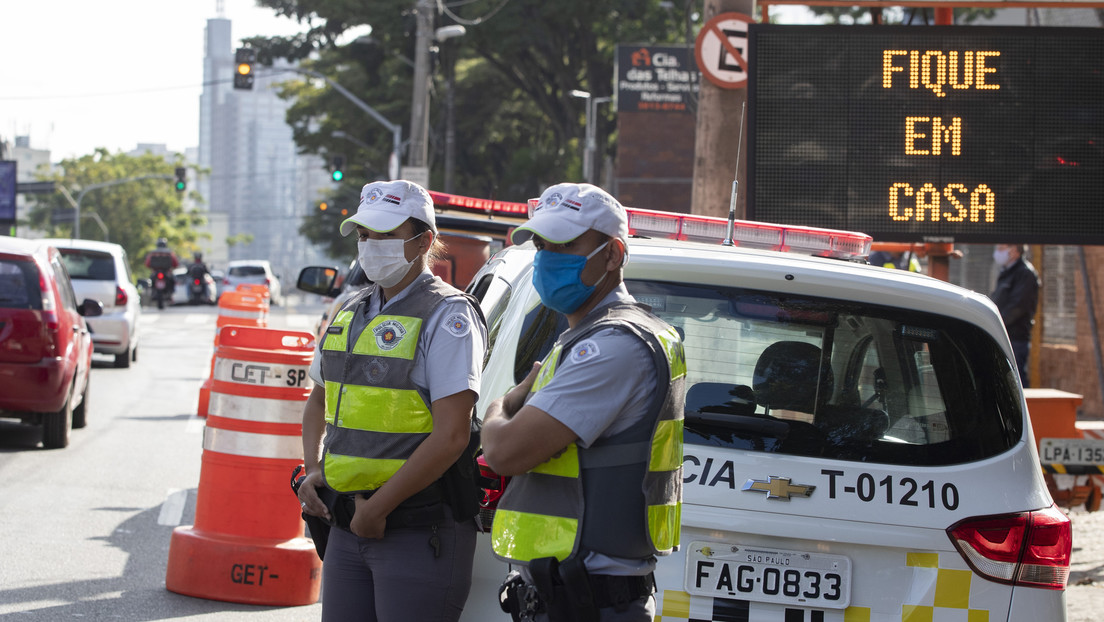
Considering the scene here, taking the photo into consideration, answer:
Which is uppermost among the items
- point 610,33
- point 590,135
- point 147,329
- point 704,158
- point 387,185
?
point 610,33

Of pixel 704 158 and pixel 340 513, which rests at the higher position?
pixel 704 158

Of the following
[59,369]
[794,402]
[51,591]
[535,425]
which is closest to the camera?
[535,425]

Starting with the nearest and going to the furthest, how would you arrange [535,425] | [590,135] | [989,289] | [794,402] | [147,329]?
[535,425], [794,402], [989,289], [147,329], [590,135]

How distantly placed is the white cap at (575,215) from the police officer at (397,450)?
0.68 meters

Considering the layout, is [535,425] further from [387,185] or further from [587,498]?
[387,185]

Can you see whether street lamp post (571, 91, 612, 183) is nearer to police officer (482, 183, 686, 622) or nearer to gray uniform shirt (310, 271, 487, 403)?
gray uniform shirt (310, 271, 487, 403)

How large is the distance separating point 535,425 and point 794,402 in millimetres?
1072

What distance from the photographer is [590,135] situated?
39.3 metres

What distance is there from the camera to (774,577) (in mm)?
3516

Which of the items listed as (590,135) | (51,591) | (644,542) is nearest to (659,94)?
(590,135)

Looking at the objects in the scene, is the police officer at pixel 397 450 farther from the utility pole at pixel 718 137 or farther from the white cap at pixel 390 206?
the utility pole at pixel 718 137

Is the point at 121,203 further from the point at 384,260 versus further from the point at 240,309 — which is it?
the point at 384,260

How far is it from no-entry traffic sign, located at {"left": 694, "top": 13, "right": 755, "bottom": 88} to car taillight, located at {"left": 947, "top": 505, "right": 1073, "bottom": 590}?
230 inches

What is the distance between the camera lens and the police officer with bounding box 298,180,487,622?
3.58 meters
